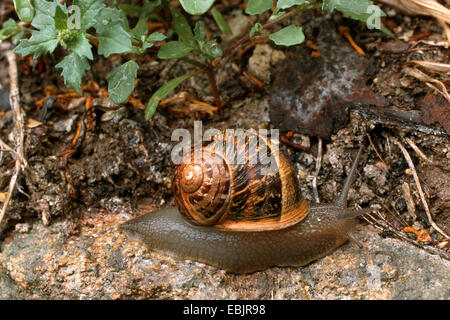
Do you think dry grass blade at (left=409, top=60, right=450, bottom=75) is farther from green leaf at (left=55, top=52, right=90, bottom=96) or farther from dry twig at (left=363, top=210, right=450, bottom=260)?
green leaf at (left=55, top=52, right=90, bottom=96)

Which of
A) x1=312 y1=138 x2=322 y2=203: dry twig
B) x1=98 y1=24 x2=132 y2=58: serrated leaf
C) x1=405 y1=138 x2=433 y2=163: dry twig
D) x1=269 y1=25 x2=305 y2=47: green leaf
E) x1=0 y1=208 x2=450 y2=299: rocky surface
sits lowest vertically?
x1=0 y1=208 x2=450 y2=299: rocky surface

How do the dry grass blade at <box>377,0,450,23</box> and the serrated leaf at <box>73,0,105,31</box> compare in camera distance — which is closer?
the serrated leaf at <box>73,0,105,31</box>

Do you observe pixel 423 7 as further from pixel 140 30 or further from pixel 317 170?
pixel 140 30

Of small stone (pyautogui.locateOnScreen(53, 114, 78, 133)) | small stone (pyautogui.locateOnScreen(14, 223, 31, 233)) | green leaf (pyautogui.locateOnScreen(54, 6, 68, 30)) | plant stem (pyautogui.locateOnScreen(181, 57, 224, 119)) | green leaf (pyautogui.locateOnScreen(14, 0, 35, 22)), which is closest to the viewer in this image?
green leaf (pyautogui.locateOnScreen(54, 6, 68, 30))

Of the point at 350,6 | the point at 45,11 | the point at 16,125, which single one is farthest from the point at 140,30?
the point at 350,6

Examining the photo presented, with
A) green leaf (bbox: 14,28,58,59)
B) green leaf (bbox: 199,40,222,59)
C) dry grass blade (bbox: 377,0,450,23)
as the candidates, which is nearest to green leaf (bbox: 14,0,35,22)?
green leaf (bbox: 14,28,58,59)

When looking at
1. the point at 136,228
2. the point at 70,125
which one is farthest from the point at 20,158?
the point at 136,228

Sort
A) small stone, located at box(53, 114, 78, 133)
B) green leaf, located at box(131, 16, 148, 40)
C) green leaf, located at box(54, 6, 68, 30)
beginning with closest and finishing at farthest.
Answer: green leaf, located at box(54, 6, 68, 30) → green leaf, located at box(131, 16, 148, 40) → small stone, located at box(53, 114, 78, 133)
